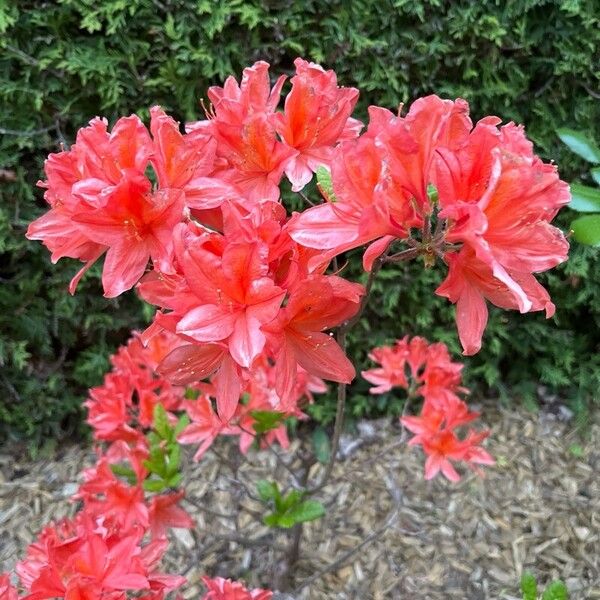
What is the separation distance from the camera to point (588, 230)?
52.2 inches

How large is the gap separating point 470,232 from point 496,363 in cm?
206

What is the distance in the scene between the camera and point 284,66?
2.27m

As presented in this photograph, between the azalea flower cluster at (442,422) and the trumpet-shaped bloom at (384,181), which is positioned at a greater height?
the trumpet-shaped bloom at (384,181)

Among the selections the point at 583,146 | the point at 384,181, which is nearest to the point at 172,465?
the point at 384,181

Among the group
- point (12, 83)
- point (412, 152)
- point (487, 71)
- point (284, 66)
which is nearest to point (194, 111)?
point (284, 66)

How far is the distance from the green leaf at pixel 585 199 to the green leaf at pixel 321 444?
4.81ft

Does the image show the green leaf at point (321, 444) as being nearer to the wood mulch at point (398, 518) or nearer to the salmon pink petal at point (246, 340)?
the wood mulch at point (398, 518)

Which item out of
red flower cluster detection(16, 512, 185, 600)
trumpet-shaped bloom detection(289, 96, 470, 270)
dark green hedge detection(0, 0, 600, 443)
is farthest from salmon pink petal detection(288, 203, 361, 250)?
dark green hedge detection(0, 0, 600, 443)

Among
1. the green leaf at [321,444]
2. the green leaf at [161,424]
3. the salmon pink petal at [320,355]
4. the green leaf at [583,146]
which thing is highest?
the green leaf at [583,146]

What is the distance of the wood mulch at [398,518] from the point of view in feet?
6.55

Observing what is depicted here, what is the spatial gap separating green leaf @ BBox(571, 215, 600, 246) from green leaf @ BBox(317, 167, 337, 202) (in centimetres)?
65

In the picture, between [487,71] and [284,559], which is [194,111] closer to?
[487,71]

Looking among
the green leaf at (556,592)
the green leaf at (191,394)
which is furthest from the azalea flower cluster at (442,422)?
the green leaf at (191,394)

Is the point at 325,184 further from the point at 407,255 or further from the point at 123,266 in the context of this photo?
the point at 123,266
